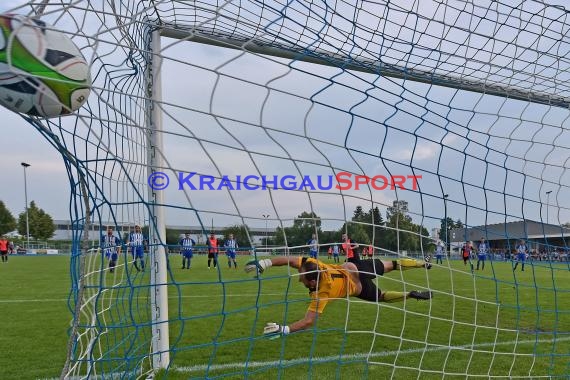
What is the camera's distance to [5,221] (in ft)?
181

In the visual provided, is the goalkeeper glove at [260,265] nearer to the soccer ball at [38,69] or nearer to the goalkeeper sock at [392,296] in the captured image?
the goalkeeper sock at [392,296]

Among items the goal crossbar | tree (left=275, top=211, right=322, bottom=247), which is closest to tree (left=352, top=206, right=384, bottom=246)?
tree (left=275, top=211, right=322, bottom=247)

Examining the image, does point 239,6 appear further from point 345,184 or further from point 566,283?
point 566,283

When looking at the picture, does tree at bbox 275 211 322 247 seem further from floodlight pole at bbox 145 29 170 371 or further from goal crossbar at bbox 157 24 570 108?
goal crossbar at bbox 157 24 570 108

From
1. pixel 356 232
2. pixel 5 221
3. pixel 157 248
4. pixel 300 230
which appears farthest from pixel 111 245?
pixel 5 221

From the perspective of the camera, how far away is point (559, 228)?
4.64 metres

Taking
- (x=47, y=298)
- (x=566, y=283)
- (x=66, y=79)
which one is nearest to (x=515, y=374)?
(x=66, y=79)

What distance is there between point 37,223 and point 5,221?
325 centimetres

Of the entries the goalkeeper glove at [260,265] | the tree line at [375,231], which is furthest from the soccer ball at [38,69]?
the goalkeeper glove at [260,265]

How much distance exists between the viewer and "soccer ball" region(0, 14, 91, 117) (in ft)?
6.71

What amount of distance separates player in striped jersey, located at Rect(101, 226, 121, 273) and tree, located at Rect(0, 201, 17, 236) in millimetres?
58625

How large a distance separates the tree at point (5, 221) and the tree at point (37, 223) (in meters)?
1.67

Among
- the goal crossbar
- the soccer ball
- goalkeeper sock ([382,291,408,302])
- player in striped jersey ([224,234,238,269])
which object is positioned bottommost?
goalkeeper sock ([382,291,408,302])

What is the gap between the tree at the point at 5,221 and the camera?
180 ft
